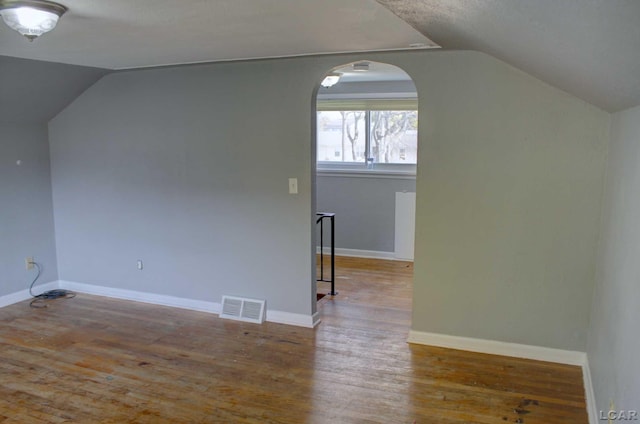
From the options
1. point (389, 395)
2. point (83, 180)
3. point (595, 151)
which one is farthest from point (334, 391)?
point (83, 180)

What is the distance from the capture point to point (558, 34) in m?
1.46

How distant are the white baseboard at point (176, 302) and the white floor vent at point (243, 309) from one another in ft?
0.25

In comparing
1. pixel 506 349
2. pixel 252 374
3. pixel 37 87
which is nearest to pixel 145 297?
pixel 252 374

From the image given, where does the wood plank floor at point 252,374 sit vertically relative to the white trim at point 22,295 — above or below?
below

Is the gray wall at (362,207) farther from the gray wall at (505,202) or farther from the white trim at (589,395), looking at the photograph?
the white trim at (589,395)

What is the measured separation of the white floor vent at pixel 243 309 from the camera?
4015mm

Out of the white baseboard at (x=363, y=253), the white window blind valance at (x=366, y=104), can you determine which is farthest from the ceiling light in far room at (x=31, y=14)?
the white baseboard at (x=363, y=253)

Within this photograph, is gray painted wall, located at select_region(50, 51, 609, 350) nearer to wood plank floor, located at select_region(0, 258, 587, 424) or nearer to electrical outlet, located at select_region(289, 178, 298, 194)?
electrical outlet, located at select_region(289, 178, 298, 194)

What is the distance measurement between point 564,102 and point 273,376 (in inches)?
100

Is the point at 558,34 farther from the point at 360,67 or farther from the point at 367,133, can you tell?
the point at 367,133

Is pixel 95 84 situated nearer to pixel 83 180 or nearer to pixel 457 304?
pixel 83 180

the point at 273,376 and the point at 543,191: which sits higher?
the point at 543,191

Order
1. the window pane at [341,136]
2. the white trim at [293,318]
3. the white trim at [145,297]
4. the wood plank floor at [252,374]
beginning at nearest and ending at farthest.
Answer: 1. the wood plank floor at [252,374]
2. the white trim at [293,318]
3. the white trim at [145,297]
4. the window pane at [341,136]

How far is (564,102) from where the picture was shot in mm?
3006
